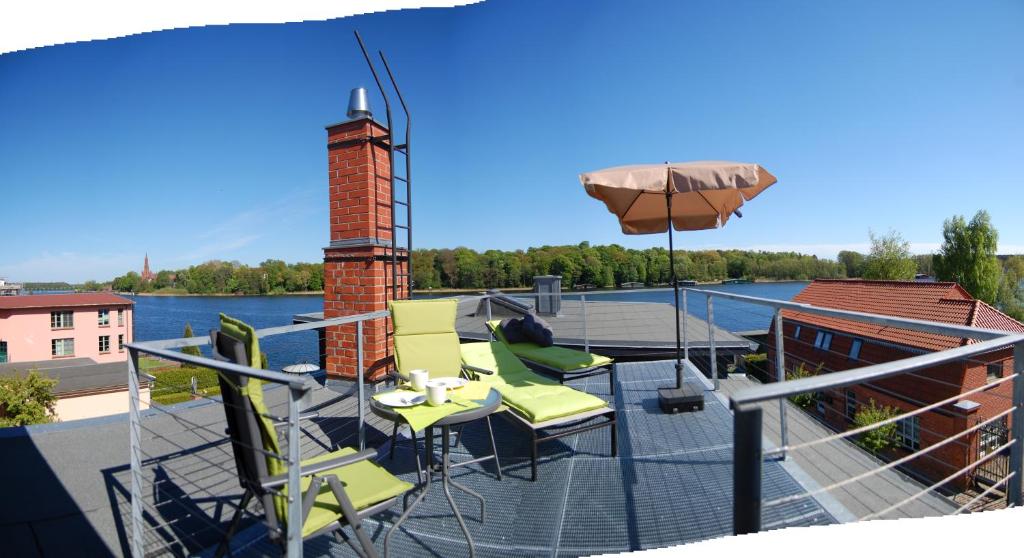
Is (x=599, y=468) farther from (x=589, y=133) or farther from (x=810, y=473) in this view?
(x=589, y=133)

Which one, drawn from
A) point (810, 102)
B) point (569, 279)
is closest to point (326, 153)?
point (810, 102)

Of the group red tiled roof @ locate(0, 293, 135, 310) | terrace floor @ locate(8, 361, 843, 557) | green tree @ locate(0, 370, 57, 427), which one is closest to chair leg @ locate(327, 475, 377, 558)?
terrace floor @ locate(8, 361, 843, 557)

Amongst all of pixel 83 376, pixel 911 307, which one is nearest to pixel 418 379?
pixel 911 307

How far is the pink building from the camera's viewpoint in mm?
22672

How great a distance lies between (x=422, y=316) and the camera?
8.84ft

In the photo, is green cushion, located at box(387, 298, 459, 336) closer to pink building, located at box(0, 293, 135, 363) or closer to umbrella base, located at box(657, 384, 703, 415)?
umbrella base, located at box(657, 384, 703, 415)

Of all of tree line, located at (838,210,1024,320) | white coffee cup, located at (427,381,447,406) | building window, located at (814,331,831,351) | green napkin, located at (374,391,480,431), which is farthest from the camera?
tree line, located at (838,210,1024,320)

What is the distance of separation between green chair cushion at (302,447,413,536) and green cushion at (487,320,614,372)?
184cm

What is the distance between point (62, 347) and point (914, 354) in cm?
4171

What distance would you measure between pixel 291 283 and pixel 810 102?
1997 centimetres

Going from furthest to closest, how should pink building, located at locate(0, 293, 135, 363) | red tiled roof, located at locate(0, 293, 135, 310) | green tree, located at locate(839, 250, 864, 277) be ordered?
green tree, located at locate(839, 250, 864, 277) < red tiled roof, located at locate(0, 293, 135, 310) < pink building, located at locate(0, 293, 135, 363)

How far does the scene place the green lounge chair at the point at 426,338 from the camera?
2.62m

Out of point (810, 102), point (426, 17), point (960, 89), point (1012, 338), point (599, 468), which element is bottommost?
point (599, 468)

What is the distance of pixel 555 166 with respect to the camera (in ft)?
36.4
